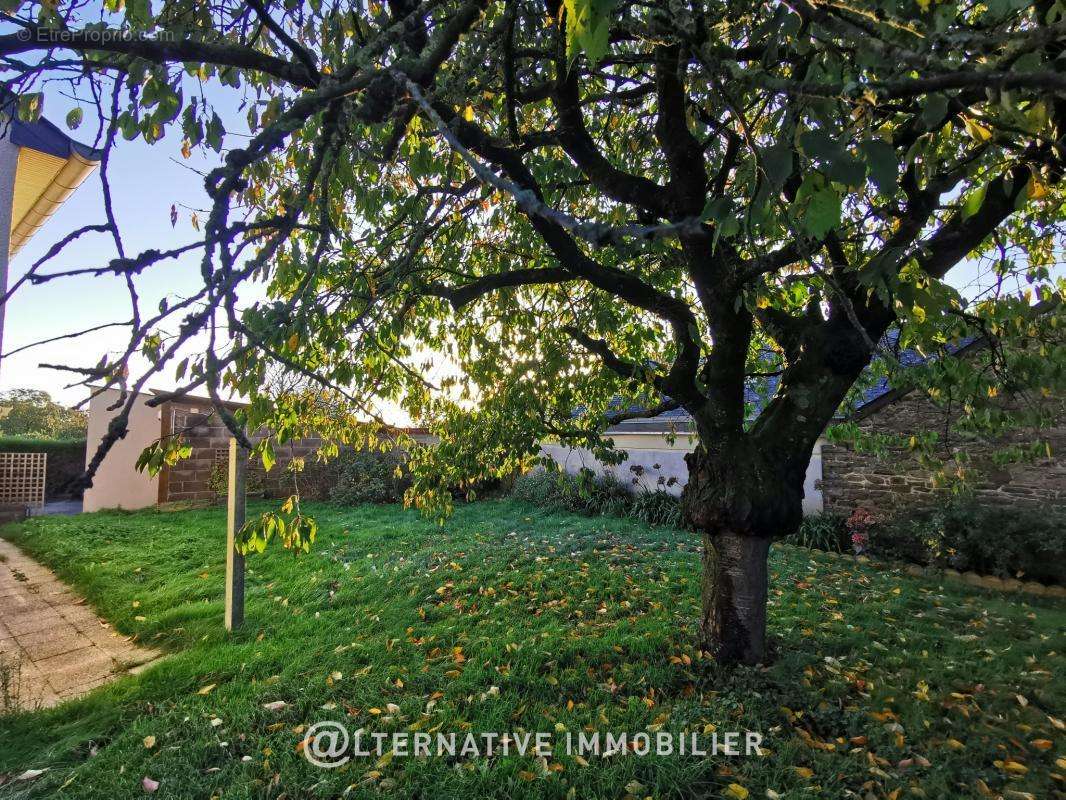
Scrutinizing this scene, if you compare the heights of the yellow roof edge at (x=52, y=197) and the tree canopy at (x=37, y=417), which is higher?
the yellow roof edge at (x=52, y=197)

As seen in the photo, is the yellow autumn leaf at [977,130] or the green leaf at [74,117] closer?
the yellow autumn leaf at [977,130]

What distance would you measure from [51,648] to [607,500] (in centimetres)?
782

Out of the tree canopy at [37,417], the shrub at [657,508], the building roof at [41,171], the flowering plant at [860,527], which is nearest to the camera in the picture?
the building roof at [41,171]

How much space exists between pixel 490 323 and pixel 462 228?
2.98ft

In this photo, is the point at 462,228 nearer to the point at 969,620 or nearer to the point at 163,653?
the point at 163,653

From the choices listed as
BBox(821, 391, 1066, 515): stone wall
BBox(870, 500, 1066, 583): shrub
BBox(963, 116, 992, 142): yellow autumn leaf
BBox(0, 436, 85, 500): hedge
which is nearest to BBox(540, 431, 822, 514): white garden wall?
BBox(821, 391, 1066, 515): stone wall

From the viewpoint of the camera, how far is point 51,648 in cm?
434

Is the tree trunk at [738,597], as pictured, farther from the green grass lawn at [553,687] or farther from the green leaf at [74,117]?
the green leaf at [74,117]

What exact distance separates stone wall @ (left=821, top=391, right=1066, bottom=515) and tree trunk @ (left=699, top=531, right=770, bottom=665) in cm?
454

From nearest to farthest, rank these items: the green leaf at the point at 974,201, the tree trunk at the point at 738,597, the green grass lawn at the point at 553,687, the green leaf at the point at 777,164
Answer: the green leaf at the point at 777,164 → the green leaf at the point at 974,201 → the green grass lawn at the point at 553,687 → the tree trunk at the point at 738,597

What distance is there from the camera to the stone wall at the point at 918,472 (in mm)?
6969

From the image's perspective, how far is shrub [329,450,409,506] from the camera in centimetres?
1122

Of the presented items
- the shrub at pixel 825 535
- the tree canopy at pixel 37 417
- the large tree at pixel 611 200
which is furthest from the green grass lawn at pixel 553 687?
the tree canopy at pixel 37 417

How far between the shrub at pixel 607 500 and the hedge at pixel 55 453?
11.9 meters
